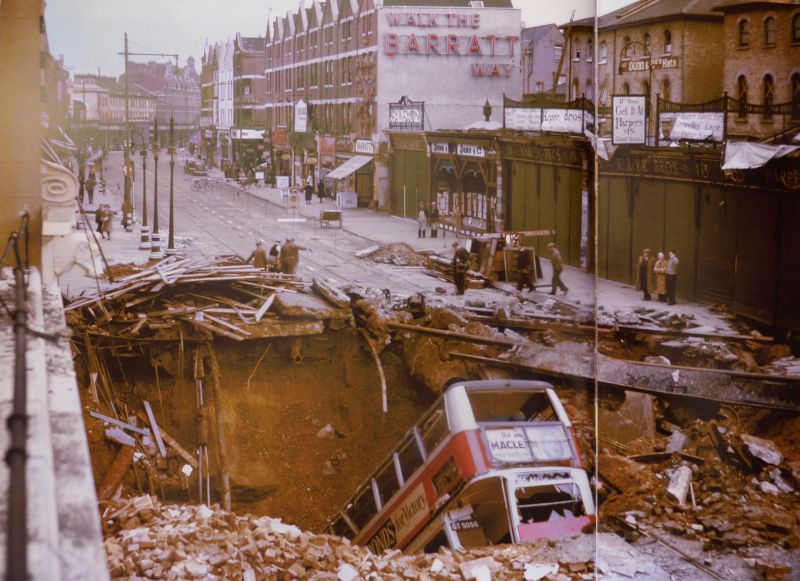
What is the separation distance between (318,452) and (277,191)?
6.39 feet

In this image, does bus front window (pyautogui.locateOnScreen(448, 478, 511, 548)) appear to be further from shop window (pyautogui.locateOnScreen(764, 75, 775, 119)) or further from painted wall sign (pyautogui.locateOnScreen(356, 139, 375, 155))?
shop window (pyautogui.locateOnScreen(764, 75, 775, 119))

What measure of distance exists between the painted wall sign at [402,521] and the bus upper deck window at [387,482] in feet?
0.35

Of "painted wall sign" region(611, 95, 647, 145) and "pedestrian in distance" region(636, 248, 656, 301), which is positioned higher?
"painted wall sign" region(611, 95, 647, 145)

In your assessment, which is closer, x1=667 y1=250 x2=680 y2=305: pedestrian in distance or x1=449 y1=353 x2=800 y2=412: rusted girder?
x1=449 y1=353 x2=800 y2=412: rusted girder

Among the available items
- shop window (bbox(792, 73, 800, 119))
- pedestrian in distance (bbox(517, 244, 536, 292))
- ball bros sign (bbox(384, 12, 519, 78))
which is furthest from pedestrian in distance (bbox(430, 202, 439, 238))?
shop window (bbox(792, 73, 800, 119))

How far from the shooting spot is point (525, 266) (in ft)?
22.2

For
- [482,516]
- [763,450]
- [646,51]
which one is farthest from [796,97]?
[482,516]

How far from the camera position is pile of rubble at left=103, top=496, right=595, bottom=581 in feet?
16.3

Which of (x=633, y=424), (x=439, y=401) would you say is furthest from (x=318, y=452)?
(x=633, y=424)

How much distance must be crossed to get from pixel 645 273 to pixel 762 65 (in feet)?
5.50

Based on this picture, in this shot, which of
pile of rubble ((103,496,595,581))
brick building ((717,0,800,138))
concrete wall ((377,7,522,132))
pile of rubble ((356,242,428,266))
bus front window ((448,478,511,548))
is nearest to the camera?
pile of rubble ((103,496,595,581))

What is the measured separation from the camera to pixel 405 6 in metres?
6.66

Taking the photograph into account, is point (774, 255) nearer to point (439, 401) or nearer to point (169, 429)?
point (439, 401)

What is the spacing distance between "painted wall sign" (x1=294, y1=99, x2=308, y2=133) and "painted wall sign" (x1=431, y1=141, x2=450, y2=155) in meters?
0.96
